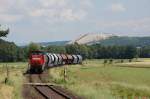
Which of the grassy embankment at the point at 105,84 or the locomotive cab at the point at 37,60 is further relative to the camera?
the locomotive cab at the point at 37,60

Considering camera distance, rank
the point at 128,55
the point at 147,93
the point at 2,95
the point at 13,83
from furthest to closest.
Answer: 1. the point at 128,55
2. the point at 13,83
3. the point at 147,93
4. the point at 2,95

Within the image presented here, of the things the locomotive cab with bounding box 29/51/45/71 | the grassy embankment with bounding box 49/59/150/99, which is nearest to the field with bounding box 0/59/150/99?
the grassy embankment with bounding box 49/59/150/99

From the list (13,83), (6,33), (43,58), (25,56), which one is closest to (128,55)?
(25,56)

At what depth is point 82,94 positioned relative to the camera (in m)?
29.5

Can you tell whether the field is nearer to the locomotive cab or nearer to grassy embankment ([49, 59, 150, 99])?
grassy embankment ([49, 59, 150, 99])

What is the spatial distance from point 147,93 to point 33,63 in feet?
95.1

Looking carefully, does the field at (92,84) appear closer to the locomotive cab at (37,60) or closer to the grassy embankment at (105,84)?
the grassy embankment at (105,84)

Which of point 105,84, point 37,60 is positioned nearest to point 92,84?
point 105,84

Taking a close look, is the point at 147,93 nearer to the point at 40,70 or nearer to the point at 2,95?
the point at 2,95

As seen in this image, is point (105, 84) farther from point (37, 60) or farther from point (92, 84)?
point (37, 60)

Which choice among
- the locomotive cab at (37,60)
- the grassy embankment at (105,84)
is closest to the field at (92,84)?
the grassy embankment at (105,84)

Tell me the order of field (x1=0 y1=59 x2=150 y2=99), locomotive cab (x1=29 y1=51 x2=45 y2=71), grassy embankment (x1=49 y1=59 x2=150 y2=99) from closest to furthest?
field (x1=0 y1=59 x2=150 y2=99), grassy embankment (x1=49 y1=59 x2=150 y2=99), locomotive cab (x1=29 y1=51 x2=45 y2=71)

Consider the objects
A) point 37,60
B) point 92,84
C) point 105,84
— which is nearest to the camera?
point 92,84

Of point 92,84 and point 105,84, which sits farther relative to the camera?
point 105,84
